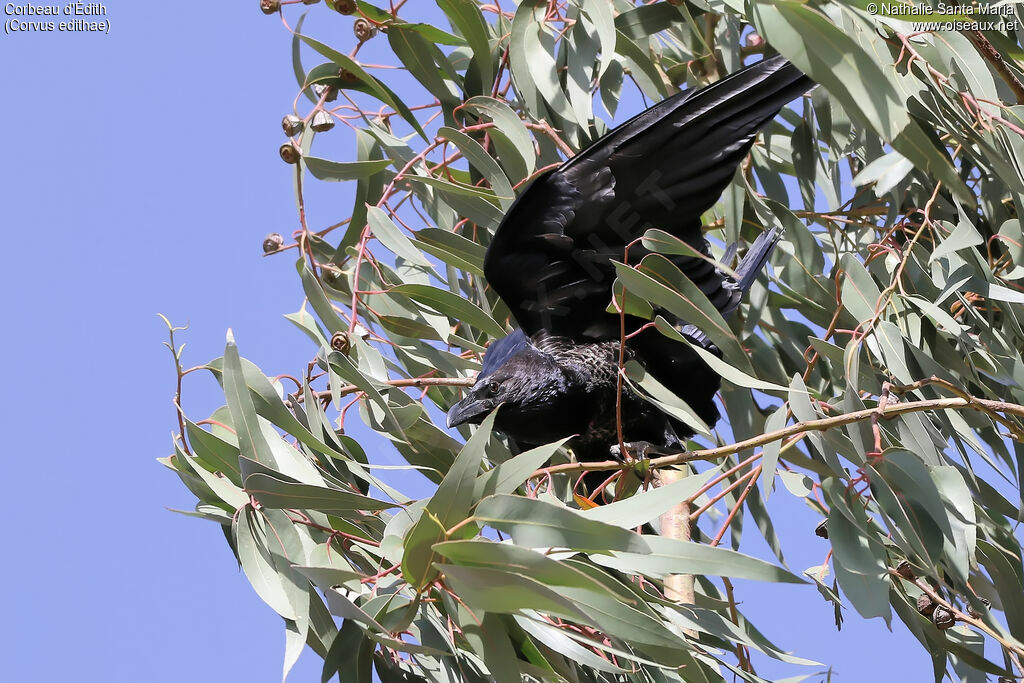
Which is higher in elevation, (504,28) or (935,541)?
(504,28)

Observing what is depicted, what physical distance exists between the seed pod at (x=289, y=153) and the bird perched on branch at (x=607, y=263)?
43 cm

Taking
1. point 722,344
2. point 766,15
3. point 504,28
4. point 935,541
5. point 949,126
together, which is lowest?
point 935,541

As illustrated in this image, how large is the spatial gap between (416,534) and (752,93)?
2.79 ft

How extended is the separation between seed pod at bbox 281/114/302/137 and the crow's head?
0.63 meters

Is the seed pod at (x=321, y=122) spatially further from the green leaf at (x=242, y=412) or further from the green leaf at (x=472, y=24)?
the green leaf at (x=242, y=412)

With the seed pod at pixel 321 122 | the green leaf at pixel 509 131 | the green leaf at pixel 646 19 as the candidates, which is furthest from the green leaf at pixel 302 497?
the green leaf at pixel 646 19

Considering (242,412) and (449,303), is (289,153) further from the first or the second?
(242,412)

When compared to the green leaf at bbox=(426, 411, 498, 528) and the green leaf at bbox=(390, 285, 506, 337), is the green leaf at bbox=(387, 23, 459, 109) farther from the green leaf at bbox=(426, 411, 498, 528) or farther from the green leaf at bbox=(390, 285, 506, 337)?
the green leaf at bbox=(426, 411, 498, 528)

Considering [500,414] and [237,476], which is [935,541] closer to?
[500,414]

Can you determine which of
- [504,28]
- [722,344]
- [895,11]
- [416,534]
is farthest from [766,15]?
[504,28]

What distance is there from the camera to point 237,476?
61.5 inches

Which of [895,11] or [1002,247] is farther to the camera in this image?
[1002,247]

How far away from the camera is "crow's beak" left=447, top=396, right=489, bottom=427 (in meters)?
1.73

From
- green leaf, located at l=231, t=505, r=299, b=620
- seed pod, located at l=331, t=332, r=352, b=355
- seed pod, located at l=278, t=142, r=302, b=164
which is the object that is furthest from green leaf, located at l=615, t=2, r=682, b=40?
green leaf, located at l=231, t=505, r=299, b=620
